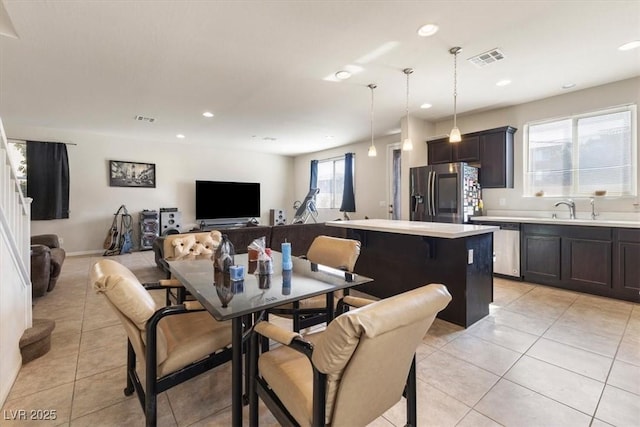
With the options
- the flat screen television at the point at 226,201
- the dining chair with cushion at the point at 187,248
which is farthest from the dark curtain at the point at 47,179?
the dining chair with cushion at the point at 187,248

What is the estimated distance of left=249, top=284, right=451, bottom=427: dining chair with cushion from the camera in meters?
0.87

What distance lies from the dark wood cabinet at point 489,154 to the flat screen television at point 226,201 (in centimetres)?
517

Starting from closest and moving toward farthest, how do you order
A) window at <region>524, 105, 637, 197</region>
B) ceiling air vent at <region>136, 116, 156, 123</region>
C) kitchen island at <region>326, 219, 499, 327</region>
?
1. kitchen island at <region>326, 219, 499, 327</region>
2. window at <region>524, 105, 637, 197</region>
3. ceiling air vent at <region>136, 116, 156, 123</region>

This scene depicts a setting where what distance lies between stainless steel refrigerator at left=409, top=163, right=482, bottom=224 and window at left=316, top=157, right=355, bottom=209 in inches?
120

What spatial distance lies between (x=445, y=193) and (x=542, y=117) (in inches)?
68.9

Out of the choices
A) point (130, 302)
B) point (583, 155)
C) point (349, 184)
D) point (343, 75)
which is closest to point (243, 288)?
point (130, 302)

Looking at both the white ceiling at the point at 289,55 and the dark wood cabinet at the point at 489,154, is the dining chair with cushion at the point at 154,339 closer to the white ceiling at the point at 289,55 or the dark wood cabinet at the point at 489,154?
the white ceiling at the point at 289,55

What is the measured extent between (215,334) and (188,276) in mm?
437

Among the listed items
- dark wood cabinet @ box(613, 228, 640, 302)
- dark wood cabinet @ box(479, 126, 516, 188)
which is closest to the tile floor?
dark wood cabinet @ box(613, 228, 640, 302)

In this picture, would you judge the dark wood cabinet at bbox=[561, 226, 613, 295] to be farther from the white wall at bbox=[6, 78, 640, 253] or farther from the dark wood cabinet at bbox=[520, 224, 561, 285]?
the white wall at bbox=[6, 78, 640, 253]

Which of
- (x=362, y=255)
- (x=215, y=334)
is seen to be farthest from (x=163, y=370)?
(x=362, y=255)

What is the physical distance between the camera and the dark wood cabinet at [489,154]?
14.4 feet

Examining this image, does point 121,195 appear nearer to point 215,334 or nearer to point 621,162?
point 215,334

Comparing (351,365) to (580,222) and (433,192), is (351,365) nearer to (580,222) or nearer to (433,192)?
(580,222)
